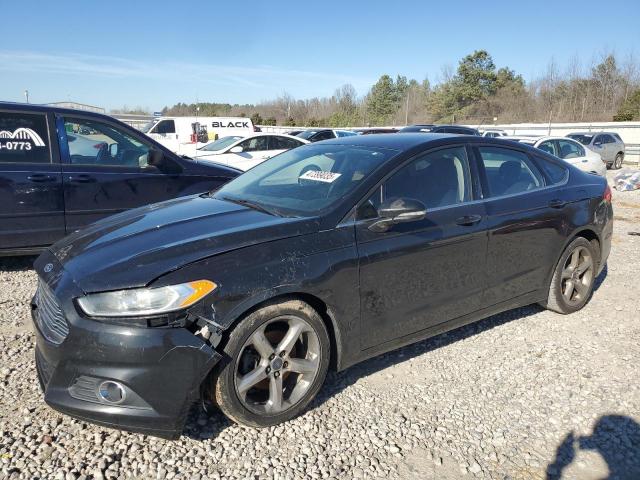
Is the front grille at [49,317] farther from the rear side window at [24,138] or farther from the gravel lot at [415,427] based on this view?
the rear side window at [24,138]

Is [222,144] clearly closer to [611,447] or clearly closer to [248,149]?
[248,149]

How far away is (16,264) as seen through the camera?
18.8 feet

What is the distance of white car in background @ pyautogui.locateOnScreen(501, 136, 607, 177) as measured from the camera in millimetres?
12352

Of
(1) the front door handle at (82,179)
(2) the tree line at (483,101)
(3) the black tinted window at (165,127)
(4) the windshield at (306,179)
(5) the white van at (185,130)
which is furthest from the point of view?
(2) the tree line at (483,101)

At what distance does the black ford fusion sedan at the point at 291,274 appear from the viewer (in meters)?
2.39

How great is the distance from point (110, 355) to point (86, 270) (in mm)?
493

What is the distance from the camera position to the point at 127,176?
5.59 metres

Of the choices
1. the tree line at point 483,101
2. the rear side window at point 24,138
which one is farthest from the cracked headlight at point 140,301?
the tree line at point 483,101

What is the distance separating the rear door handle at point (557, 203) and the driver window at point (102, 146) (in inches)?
164

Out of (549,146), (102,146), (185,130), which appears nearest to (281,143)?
(549,146)

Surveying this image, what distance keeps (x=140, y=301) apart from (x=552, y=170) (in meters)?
3.61

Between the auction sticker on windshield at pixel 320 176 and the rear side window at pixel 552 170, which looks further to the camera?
the rear side window at pixel 552 170

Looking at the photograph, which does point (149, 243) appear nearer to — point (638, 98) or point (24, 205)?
point (24, 205)

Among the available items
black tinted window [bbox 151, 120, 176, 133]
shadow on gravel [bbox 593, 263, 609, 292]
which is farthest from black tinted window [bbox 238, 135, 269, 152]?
black tinted window [bbox 151, 120, 176, 133]
